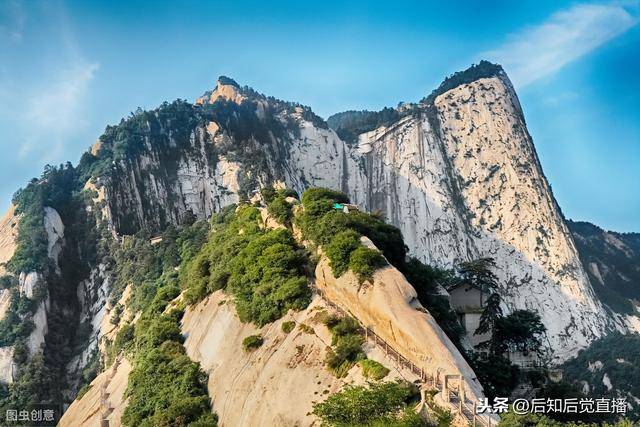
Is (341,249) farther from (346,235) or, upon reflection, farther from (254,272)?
(254,272)

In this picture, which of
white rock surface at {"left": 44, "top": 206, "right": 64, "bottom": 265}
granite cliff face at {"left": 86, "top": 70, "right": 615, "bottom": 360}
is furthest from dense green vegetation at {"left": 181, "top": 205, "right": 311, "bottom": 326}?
granite cliff face at {"left": 86, "top": 70, "right": 615, "bottom": 360}

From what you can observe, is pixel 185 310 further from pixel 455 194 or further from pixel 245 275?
pixel 455 194

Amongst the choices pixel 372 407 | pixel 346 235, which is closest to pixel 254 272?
pixel 346 235

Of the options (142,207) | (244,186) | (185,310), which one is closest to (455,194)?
(244,186)

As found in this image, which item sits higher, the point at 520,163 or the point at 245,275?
the point at 520,163

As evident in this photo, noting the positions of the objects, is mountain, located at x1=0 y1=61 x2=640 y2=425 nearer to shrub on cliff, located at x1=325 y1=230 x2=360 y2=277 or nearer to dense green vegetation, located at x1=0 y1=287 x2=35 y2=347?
dense green vegetation, located at x1=0 y1=287 x2=35 y2=347
